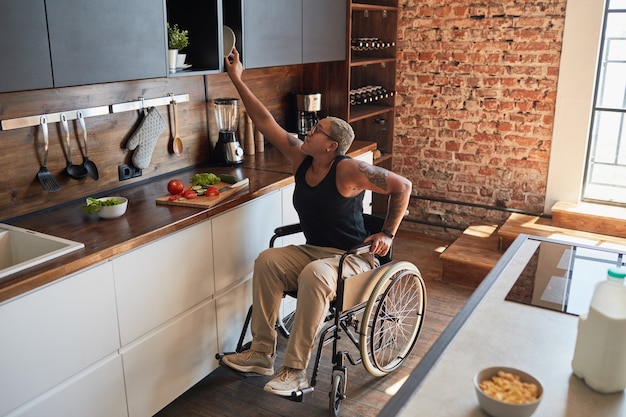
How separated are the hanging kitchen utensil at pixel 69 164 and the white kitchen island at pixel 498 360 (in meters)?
1.85

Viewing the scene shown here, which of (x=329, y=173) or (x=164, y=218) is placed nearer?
(x=164, y=218)

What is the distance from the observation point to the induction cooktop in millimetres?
1760

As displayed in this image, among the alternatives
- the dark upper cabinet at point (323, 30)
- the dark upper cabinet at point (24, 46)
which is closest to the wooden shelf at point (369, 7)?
the dark upper cabinet at point (323, 30)

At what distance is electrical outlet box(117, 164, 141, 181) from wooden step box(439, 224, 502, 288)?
2127 mm

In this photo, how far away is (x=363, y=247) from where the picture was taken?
251cm

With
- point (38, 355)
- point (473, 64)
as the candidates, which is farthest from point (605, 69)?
point (38, 355)

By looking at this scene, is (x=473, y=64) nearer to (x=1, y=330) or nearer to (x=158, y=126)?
(x=158, y=126)

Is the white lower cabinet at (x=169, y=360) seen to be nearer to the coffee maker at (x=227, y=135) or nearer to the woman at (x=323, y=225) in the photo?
the woman at (x=323, y=225)

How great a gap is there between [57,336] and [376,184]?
1439 millimetres

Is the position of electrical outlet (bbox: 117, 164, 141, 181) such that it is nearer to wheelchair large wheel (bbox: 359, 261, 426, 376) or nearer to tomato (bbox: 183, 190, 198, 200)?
tomato (bbox: 183, 190, 198, 200)

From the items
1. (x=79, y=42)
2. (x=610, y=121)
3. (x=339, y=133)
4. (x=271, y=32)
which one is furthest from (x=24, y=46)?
(x=610, y=121)

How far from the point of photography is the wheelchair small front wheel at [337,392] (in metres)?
2.52

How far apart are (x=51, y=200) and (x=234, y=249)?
2.76ft

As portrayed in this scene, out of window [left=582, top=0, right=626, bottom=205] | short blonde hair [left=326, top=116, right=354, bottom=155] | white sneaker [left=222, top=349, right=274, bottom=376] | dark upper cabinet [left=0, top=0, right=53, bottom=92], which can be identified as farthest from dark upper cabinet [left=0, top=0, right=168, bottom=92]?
window [left=582, top=0, right=626, bottom=205]
